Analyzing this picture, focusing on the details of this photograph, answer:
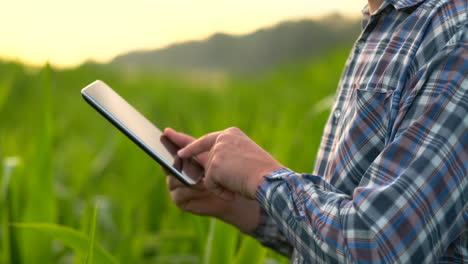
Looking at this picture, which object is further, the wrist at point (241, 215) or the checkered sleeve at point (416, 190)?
the wrist at point (241, 215)

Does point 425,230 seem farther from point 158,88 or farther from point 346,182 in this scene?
point 158,88

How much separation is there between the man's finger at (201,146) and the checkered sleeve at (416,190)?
0.72 feet

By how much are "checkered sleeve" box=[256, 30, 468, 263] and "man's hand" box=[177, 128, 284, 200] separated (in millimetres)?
105

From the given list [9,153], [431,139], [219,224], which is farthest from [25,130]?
[431,139]

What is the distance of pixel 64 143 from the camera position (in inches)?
109

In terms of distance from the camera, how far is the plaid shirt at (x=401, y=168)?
0.61m

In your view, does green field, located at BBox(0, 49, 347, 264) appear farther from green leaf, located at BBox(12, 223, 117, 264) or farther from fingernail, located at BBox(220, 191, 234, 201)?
fingernail, located at BBox(220, 191, 234, 201)

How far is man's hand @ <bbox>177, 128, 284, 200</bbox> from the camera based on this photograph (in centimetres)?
75

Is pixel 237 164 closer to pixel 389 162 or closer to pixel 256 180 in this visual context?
pixel 256 180

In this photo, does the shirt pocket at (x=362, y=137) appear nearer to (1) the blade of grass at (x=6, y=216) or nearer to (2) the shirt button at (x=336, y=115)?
(2) the shirt button at (x=336, y=115)

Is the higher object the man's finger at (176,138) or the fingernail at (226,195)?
the man's finger at (176,138)

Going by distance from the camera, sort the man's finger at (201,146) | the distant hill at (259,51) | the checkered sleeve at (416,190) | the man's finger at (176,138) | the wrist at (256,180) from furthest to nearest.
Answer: the distant hill at (259,51) → the man's finger at (176,138) → the man's finger at (201,146) → the wrist at (256,180) → the checkered sleeve at (416,190)

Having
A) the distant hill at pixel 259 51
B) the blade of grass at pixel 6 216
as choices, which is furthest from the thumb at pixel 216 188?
the distant hill at pixel 259 51

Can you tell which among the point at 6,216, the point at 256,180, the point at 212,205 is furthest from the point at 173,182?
the point at 6,216
